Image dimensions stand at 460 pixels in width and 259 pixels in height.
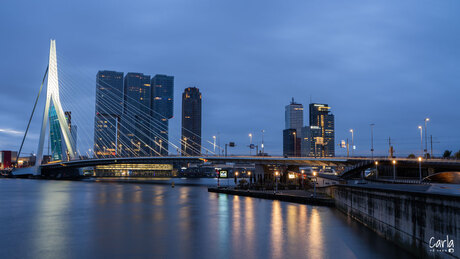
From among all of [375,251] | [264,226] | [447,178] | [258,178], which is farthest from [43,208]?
[258,178]

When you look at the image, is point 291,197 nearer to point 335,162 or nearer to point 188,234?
point 188,234

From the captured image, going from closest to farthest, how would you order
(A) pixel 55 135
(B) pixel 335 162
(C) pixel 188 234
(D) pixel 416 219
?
(D) pixel 416 219 < (C) pixel 188 234 < (B) pixel 335 162 < (A) pixel 55 135

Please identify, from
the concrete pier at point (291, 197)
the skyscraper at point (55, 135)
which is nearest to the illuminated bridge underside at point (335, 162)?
the skyscraper at point (55, 135)

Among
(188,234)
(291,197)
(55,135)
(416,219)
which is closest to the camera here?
(416,219)

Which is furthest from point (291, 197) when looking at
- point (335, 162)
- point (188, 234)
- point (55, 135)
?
point (55, 135)

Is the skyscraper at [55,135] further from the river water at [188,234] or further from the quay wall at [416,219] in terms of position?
the quay wall at [416,219]

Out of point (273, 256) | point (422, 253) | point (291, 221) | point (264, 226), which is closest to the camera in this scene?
point (422, 253)

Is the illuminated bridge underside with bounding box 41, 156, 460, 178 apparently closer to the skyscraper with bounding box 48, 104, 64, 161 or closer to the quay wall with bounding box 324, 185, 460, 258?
the skyscraper with bounding box 48, 104, 64, 161

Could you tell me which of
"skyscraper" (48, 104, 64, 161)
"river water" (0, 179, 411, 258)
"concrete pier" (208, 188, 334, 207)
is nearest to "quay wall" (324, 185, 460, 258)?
"river water" (0, 179, 411, 258)

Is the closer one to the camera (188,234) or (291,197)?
(188,234)

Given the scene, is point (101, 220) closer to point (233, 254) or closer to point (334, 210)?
point (233, 254)

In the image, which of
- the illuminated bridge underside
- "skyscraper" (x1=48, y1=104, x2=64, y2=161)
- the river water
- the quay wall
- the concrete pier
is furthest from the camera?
"skyscraper" (x1=48, y1=104, x2=64, y2=161)

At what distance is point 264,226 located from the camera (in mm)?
29875

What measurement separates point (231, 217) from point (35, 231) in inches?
639
